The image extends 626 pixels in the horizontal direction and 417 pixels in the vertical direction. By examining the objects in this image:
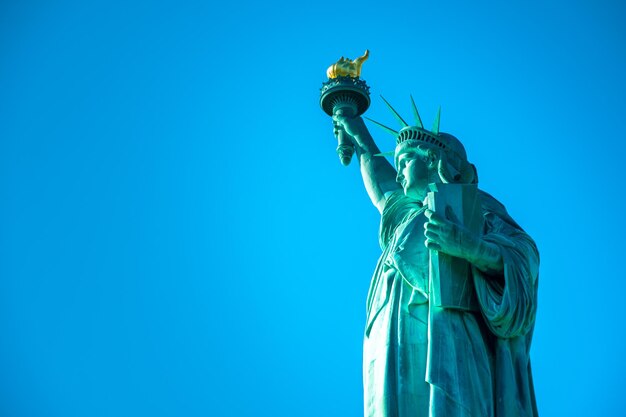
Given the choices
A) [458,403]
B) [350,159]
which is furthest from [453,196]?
[350,159]

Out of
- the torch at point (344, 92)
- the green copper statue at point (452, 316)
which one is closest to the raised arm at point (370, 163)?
the torch at point (344, 92)

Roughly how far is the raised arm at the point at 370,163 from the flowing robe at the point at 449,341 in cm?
256

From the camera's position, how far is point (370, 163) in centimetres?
1633

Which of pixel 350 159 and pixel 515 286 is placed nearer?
pixel 515 286

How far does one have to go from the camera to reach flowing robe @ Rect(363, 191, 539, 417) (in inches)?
458

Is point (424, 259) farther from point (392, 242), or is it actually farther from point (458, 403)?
point (458, 403)

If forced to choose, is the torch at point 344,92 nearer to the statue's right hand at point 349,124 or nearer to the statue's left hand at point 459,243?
the statue's right hand at point 349,124

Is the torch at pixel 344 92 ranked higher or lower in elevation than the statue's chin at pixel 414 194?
higher

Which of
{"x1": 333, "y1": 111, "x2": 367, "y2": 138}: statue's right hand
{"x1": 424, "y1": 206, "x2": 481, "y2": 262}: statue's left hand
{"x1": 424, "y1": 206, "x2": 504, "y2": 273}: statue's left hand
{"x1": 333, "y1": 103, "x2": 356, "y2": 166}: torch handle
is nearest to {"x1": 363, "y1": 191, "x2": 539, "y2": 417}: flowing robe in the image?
{"x1": 424, "y1": 206, "x2": 504, "y2": 273}: statue's left hand

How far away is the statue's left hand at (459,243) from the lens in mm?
12062

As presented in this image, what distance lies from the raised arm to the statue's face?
69.5 inches

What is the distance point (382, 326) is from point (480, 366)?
A: 1478 mm

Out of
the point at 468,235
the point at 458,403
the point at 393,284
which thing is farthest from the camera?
the point at 393,284

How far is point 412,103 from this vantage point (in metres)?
14.4
